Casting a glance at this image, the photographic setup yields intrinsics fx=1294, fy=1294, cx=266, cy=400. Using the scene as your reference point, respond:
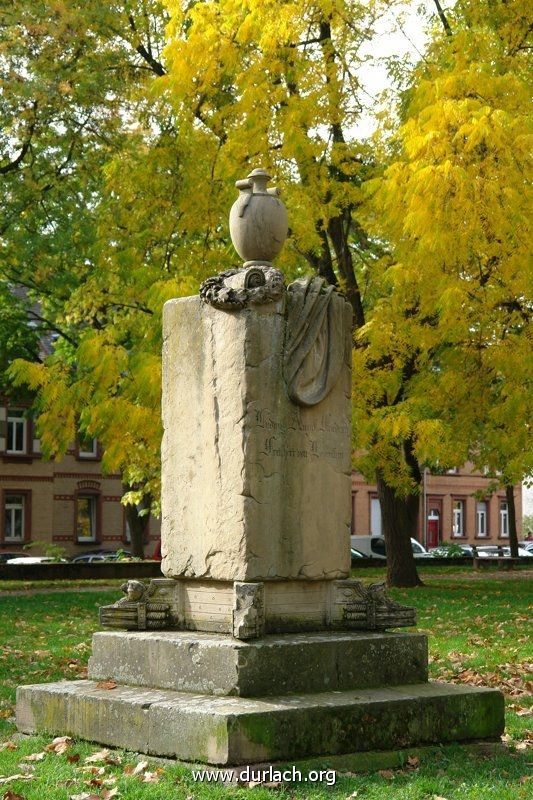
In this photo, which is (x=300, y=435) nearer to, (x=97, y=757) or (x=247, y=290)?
(x=247, y=290)

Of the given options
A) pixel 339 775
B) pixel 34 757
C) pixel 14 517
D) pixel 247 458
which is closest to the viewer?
pixel 339 775

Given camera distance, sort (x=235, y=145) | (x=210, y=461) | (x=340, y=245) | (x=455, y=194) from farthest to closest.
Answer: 1. (x=340, y=245)
2. (x=235, y=145)
3. (x=455, y=194)
4. (x=210, y=461)

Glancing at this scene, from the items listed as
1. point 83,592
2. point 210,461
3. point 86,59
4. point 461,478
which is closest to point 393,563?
point 83,592

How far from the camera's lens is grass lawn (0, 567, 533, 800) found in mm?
7426

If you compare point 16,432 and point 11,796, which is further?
point 16,432

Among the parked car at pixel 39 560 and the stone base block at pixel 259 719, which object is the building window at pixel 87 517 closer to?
the parked car at pixel 39 560

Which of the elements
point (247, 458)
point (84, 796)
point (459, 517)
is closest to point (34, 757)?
point (84, 796)

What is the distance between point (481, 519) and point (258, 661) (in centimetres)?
6581

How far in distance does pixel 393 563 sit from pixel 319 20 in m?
11.1

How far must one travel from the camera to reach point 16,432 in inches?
2092

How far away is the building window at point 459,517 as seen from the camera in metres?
70.9

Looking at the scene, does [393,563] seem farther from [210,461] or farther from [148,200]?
[210,461]

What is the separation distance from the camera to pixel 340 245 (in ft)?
80.0

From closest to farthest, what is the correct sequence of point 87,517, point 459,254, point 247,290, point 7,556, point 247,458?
point 247,458, point 247,290, point 459,254, point 7,556, point 87,517
